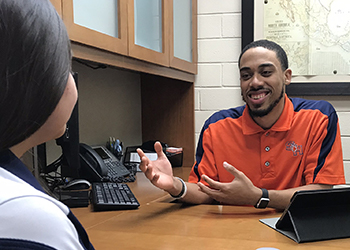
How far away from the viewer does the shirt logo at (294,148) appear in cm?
142

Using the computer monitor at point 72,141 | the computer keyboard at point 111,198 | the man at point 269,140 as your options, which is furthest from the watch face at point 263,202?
the computer monitor at point 72,141

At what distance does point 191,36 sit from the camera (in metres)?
2.25

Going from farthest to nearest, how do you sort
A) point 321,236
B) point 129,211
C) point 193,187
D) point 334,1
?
1. point 334,1
2. point 193,187
3. point 129,211
4. point 321,236

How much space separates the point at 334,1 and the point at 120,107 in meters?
1.36

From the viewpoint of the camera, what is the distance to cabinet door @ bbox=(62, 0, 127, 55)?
3.57 feet

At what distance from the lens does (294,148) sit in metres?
1.42

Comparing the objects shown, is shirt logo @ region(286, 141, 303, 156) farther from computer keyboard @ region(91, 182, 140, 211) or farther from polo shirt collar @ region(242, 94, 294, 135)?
computer keyboard @ region(91, 182, 140, 211)

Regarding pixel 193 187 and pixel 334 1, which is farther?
pixel 334 1

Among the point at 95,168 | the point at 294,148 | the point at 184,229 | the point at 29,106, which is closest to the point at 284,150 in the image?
the point at 294,148

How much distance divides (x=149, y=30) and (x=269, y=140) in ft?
2.30

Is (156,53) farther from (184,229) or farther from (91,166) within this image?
(184,229)

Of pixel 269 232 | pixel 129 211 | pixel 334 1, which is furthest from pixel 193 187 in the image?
pixel 334 1

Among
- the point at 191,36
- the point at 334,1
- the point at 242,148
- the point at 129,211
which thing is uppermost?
the point at 334,1

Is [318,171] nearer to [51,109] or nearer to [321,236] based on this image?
[321,236]
